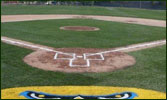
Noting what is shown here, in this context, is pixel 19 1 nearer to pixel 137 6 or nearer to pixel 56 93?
pixel 137 6

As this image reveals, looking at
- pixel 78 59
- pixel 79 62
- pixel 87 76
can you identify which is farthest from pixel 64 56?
pixel 87 76

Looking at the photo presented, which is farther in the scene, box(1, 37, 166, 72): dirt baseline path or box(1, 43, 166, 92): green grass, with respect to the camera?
box(1, 37, 166, 72): dirt baseline path

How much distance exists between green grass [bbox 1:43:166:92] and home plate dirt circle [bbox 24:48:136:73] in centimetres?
29

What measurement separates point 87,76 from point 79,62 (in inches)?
52.4

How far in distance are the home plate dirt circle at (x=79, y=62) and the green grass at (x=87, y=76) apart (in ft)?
0.95

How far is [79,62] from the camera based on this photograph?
810cm

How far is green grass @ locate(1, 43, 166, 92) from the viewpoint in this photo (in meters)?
6.24

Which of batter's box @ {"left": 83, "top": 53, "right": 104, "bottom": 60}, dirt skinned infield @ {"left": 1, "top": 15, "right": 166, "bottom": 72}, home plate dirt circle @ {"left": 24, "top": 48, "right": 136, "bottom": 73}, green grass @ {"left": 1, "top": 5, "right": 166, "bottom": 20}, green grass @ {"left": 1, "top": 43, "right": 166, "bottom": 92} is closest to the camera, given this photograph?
green grass @ {"left": 1, "top": 43, "right": 166, "bottom": 92}

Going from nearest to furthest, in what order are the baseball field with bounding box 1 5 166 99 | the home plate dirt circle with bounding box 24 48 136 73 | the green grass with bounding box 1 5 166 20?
the baseball field with bounding box 1 5 166 99, the home plate dirt circle with bounding box 24 48 136 73, the green grass with bounding box 1 5 166 20

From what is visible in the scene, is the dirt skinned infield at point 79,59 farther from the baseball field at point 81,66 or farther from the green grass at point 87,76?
the green grass at point 87,76

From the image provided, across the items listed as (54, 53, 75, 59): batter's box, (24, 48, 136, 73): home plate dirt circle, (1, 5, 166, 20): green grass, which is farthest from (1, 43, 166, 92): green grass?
(1, 5, 166, 20): green grass

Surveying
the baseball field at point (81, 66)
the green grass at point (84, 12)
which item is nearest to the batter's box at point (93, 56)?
the baseball field at point (81, 66)

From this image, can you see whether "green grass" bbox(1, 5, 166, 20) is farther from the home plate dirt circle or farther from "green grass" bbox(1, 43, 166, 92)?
"green grass" bbox(1, 43, 166, 92)

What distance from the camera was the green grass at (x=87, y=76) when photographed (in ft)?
20.5
